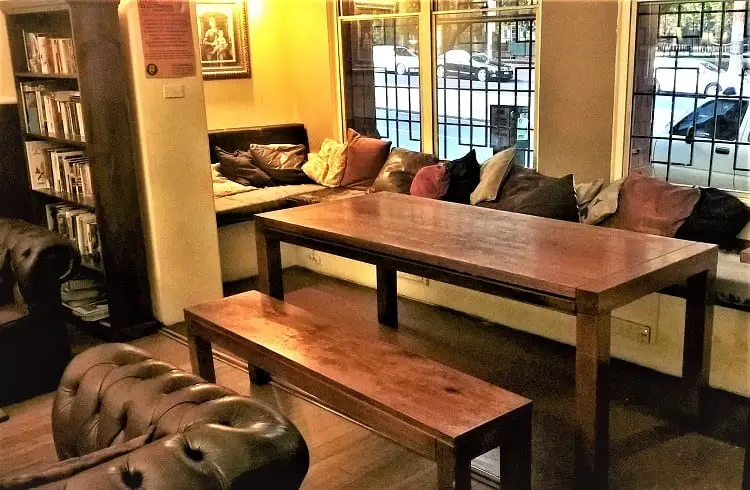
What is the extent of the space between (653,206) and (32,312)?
9.72 ft

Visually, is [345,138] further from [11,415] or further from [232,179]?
Result: [11,415]

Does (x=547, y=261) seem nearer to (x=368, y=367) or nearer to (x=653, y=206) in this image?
(x=368, y=367)

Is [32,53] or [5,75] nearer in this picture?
[32,53]

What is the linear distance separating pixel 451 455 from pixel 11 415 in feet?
7.26

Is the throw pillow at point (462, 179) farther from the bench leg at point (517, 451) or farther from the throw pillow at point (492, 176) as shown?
the bench leg at point (517, 451)

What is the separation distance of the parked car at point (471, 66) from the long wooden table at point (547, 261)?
165 centimetres

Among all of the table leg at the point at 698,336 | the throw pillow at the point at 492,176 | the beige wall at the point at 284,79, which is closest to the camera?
the table leg at the point at 698,336

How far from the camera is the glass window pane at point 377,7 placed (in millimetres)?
5363

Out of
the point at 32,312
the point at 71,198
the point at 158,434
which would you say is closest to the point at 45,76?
the point at 71,198

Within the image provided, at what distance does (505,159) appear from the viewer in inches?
177

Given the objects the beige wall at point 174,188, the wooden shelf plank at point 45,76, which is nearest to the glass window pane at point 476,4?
the beige wall at point 174,188

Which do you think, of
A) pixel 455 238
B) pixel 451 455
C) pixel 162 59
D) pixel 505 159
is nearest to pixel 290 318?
pixel 455 238

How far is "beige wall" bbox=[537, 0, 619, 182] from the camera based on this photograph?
425 cm

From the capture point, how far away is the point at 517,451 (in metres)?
2.19
